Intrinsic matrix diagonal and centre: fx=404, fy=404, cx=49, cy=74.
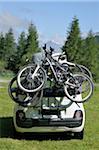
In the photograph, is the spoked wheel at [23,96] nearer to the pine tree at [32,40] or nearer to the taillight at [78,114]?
the taillight at [78,114]

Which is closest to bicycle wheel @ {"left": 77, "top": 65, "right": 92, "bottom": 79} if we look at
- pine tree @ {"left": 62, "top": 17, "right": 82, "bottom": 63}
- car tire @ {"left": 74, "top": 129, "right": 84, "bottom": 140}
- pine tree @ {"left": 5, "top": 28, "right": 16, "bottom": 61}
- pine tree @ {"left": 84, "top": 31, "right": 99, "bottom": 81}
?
car tire @ {"left": 74, "top": 129, "right": 84, "bottom": 140}

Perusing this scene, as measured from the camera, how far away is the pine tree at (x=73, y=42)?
56.8 metres

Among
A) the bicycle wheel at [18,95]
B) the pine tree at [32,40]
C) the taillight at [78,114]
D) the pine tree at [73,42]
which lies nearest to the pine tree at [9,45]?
the pine tree at [32,40]

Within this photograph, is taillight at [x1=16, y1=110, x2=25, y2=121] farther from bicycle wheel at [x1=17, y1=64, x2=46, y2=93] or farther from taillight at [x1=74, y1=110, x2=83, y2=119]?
taillight at [x1=74, y1=110, x2=83, y2=119]

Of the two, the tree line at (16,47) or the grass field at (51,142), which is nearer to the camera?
the grass field at (51,142)

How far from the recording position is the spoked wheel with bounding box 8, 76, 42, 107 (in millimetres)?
9258

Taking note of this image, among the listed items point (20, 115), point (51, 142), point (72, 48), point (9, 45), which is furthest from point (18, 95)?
point (9, 45)

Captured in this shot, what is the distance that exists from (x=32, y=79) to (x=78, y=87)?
1.09 meters

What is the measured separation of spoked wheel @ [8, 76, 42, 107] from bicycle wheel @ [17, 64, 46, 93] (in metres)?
0.18

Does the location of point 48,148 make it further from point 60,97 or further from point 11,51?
point 11,51

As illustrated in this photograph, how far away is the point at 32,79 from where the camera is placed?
9250 millimetres

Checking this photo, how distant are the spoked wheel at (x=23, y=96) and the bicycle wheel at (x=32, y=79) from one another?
0.59ft

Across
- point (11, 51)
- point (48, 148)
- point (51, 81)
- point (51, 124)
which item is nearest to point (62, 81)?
point (51, 81)

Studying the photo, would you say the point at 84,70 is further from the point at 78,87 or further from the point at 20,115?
the point at 20,115
